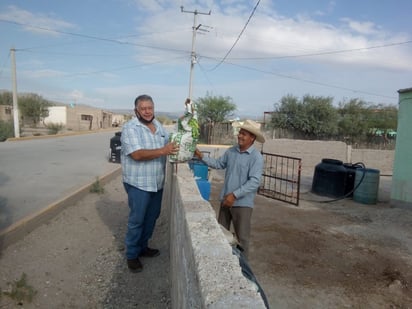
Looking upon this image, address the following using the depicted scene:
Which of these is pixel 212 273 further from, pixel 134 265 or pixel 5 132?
pixel 5 132

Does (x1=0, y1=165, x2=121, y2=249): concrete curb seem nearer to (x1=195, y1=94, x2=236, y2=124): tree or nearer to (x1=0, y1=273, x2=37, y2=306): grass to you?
(x1=0, y1=273, x2=37, y2=306): grass

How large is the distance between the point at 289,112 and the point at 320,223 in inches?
788

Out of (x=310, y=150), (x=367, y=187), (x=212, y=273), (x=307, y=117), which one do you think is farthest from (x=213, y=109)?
(x=212, y=273)

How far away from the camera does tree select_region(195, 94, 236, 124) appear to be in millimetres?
32875

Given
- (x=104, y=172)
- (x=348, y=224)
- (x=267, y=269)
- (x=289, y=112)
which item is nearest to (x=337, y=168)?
(x=348, y=224)

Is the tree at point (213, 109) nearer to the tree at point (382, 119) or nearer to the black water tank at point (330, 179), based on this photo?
the tree at point (382, 119)

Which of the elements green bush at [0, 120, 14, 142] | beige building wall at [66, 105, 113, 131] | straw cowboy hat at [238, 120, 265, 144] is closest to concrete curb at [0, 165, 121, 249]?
straw cowboy hat at [238, 120, 265, 144]

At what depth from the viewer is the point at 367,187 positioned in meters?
9.13

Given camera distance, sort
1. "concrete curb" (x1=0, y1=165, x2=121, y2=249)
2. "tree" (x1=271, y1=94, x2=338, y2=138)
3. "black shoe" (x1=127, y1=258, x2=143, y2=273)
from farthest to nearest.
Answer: "tree" (x1=271, y1=94, x2=338, y2=138) < "concrete curb" (x1=0, y1=165, x2=121, y2=249) < "black shoe" (x1=127, y1=258, x2=143, y2=273)

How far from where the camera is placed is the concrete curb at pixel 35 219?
4.43m

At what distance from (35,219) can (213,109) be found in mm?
28364

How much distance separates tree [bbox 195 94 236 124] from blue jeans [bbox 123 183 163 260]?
95.8ft

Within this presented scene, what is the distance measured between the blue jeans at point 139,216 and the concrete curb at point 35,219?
1.88 meters

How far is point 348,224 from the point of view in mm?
6977
